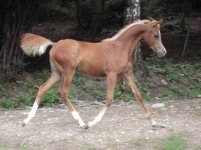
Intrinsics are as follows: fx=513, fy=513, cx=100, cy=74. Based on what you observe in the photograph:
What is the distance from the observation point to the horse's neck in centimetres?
783

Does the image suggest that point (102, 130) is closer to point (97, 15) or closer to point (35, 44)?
point (35, 44)

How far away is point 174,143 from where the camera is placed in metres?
7.05

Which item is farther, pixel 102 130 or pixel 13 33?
pixel 13 33

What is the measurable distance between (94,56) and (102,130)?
1.12m

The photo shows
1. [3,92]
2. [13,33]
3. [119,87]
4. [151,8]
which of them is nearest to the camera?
[3,92]

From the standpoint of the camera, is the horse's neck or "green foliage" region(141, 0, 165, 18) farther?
"green foliage" region(141, 0, 165, 18)

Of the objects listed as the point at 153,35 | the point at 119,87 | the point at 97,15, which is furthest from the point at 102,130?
the point at 97,15

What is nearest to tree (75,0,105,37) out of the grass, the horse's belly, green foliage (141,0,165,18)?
green foliage (141,0,165,18)

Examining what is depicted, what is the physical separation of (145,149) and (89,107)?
3093 millimetres

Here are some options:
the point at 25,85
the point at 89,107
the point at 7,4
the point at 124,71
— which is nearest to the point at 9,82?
the point at 25,85

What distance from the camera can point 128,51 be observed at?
7848 mm

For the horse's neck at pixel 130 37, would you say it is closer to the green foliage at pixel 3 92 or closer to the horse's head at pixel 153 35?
the horse's head at pixel 153 35

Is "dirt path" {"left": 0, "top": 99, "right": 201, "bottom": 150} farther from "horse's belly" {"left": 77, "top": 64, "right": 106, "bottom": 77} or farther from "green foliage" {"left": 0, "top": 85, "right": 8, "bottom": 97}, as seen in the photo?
"green foliage" {"left": 0, "top": 85, "right": 8, "bottom": 97}

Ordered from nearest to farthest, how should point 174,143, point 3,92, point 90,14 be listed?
point 174,143
point 3,92
point 90,14
